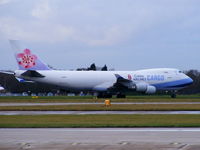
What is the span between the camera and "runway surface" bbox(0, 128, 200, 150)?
50.6 feet

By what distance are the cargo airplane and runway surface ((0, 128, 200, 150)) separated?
44391mm

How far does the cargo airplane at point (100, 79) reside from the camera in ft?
218

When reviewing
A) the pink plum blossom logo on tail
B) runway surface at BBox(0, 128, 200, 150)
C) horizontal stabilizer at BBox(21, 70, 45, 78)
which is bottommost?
runway surface at BBox(0, 128, 200, 150)

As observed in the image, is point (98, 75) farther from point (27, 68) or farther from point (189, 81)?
point (189, 81)

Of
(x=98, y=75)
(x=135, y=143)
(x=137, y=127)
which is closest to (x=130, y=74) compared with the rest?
(x=98, y=75)

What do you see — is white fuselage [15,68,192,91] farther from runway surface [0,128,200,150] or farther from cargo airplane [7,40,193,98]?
runway surface [0,128,200,150]

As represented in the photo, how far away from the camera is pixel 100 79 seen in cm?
6894

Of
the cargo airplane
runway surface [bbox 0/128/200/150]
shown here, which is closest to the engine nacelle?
the cargo airplane

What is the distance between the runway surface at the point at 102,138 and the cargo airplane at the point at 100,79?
146ft

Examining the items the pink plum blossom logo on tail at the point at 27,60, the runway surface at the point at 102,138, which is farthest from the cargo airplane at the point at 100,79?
the runway surface at the point at 102,138

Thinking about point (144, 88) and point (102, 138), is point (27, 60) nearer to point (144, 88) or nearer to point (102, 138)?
point (144, 88)

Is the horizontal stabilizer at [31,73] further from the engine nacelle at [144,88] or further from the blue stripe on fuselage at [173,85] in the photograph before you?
the blue stripe on fuselage at [173,85]

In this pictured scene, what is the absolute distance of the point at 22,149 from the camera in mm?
14836

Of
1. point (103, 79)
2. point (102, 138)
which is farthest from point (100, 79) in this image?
point (102, 138)
